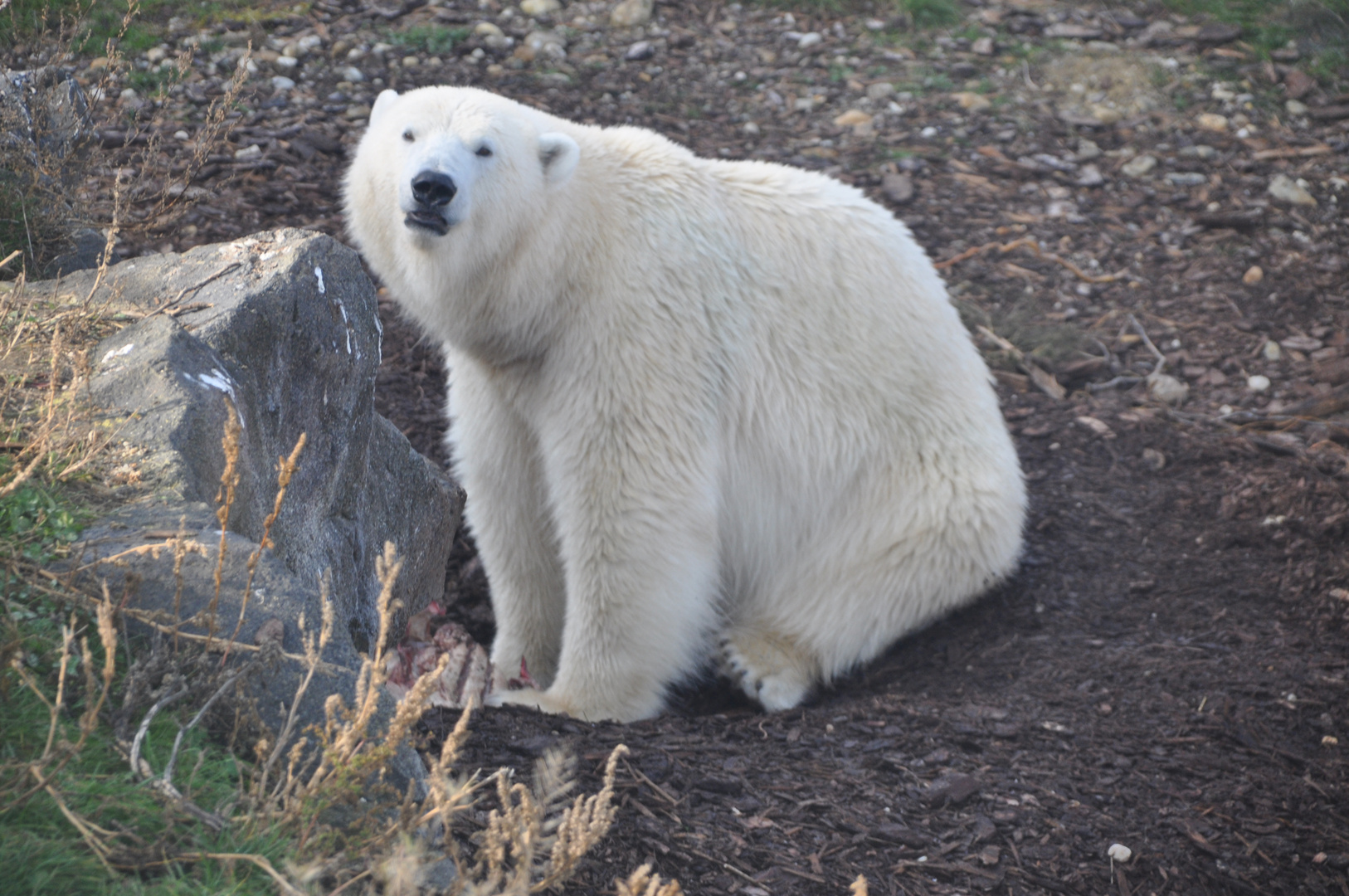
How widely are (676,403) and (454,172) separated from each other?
1.05 m

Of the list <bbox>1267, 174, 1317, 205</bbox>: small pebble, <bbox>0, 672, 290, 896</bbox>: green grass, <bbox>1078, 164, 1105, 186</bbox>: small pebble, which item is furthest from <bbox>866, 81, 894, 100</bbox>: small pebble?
<bbox>0, 672, 290, 896</bbox>: green grass

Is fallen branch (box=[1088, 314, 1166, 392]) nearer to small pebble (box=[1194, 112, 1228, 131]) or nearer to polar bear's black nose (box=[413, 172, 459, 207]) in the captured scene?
small pebble (box=[1194, 112, 1228, 131])

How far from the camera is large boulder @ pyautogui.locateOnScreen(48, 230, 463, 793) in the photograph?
6.99 feet

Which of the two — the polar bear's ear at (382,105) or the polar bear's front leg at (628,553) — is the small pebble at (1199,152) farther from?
the polar bear's ear at (382,105)

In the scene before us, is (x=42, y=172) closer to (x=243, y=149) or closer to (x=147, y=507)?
(x=147, y=507)

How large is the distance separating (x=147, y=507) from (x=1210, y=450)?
457cm

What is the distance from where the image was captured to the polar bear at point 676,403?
3.44 meters

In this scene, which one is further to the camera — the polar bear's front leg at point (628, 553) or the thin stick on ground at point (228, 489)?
the polar bear's front leg at point (628, 553)

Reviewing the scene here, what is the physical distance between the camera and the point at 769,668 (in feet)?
13.4

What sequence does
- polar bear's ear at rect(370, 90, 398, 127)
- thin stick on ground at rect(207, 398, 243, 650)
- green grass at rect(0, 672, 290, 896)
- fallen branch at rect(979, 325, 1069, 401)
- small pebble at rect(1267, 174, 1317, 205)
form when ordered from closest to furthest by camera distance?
green grass at rect(0, 672, 290, 896) < thin stick on ground at rect(207, 398, 243, 650) < polar bear's ear at rect(370, 90, 398, 127) < fallen branch at rect(979, 325, 1069, 401) < small pebble at rect(1267, 174, 1317, 205)

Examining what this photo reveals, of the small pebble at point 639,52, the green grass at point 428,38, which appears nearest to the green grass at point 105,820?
the green grass at point 428,38

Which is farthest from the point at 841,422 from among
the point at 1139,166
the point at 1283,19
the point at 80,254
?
the point at 1283,19

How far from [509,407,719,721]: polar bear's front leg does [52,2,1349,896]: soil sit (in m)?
0.42

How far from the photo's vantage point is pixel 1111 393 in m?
5.59
